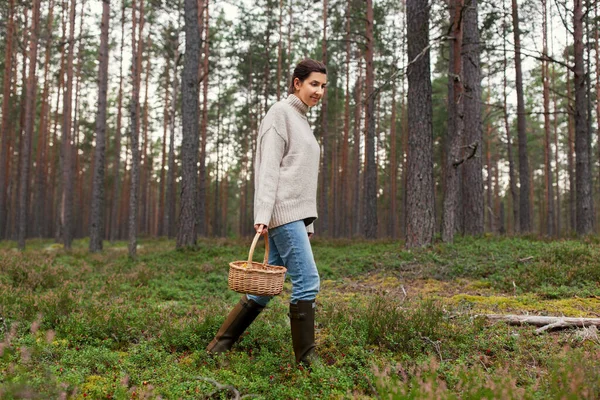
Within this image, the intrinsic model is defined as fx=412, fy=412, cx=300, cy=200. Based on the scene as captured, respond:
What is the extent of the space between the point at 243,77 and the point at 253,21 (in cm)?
480

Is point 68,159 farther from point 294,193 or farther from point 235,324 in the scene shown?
point 294,193

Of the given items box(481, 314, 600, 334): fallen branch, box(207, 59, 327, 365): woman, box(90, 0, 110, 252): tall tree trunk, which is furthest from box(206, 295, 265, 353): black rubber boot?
box(90, 0, 110, 252): tall tree trunk

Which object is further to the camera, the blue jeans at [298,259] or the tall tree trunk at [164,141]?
the tall tree trunk at [164,141]

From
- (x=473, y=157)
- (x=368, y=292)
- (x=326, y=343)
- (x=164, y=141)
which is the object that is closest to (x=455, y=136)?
(x=473, y=157)

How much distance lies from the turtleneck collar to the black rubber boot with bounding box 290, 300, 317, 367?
1603mm

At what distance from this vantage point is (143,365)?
3.35m

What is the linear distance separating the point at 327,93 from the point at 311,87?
21.3m

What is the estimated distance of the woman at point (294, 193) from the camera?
3.25 m

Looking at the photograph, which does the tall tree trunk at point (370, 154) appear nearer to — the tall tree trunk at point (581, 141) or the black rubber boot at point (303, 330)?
the tall tree trunk at point (581, 141)

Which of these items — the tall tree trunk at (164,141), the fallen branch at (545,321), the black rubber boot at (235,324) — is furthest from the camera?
the tall tree trunk at (164,141)

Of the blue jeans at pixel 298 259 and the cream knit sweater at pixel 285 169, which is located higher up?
the cream knit sweater at pixel 285 169

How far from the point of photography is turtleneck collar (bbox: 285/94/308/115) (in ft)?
11.5

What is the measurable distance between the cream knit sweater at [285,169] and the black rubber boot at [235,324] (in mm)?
782

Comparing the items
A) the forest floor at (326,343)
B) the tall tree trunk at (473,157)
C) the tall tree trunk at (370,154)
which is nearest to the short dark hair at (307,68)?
the forest floor at (326,343)
